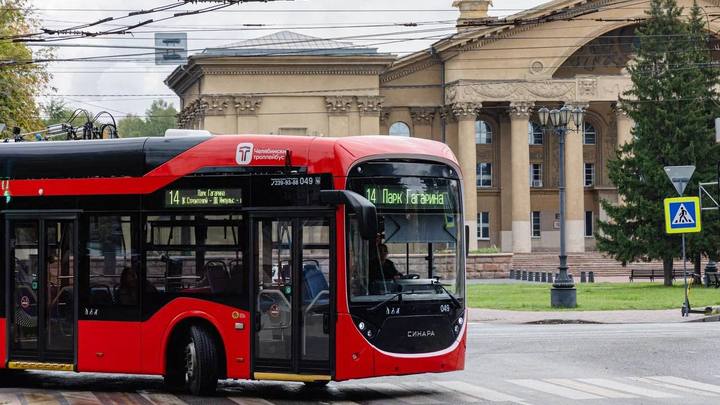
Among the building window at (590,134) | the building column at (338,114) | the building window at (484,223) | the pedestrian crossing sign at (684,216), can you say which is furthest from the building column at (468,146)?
the pedestrian crossing sign at (684,216)

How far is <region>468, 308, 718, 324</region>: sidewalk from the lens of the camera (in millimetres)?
32312

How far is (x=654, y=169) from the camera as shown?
5631 centimetres

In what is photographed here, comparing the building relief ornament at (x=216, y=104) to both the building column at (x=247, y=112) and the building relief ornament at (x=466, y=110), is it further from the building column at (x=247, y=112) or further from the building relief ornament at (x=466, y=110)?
the building relief ornament at (x=466, y=110)

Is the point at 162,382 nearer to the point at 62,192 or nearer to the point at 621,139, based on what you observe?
the point at 62,192

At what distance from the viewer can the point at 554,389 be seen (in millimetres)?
16656

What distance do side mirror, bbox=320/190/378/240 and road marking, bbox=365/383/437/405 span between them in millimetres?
1937

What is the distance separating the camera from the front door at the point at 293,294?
1562cm

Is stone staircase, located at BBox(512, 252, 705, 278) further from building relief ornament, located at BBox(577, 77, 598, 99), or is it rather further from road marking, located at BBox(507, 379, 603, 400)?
road marking, located at BBox(507, 379, 603, 400)

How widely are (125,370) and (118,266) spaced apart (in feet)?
4.11

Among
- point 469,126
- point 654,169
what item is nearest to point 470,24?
point 654,169

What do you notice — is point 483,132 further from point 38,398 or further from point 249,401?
point 249,401

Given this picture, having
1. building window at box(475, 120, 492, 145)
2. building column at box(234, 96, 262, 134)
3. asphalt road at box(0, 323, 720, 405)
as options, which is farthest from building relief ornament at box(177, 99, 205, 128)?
asphalt road at box(0, 323, 720, 405)

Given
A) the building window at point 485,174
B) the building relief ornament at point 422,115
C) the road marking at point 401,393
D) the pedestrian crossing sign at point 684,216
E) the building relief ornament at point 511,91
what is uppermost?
the building relief ornament at point 511,91

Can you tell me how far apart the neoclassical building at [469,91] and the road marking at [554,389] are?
57.5 meters
